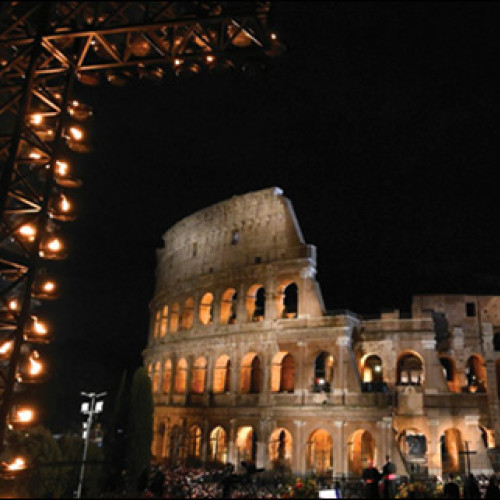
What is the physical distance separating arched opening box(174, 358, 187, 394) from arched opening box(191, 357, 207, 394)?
3.66 ft

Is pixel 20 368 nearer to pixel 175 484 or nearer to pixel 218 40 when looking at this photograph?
pixel 218 40

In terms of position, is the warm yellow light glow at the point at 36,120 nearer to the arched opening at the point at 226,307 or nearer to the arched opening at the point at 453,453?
the arched opening at the point at 226,307

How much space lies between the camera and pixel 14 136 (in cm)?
1033

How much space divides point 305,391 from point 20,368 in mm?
19208

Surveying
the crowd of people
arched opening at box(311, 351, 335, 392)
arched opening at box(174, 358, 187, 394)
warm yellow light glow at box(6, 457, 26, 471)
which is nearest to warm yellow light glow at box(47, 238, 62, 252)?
warm yellow light glow at box(6, 457, 26, 471)

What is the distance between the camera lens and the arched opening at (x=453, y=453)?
27.7 meters

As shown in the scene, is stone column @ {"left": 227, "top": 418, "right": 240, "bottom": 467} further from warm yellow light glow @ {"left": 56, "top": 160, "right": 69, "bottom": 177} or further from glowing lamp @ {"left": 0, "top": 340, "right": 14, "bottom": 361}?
warm yellow light glow @ {"left": 56, "top": 160, "right": 69, "bottom": 177}

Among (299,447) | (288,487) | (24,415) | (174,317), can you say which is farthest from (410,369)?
(24,415)

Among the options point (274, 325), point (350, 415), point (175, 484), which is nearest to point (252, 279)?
point (274, 325)

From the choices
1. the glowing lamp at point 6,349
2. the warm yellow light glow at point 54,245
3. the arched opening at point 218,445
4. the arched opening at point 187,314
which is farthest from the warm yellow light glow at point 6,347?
the arched opening at point 187,314

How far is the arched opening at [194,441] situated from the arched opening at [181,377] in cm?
302

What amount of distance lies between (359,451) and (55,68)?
24594 millimetres

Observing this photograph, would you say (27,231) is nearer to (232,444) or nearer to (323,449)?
(232,444)

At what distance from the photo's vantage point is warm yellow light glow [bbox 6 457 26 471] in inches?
393
